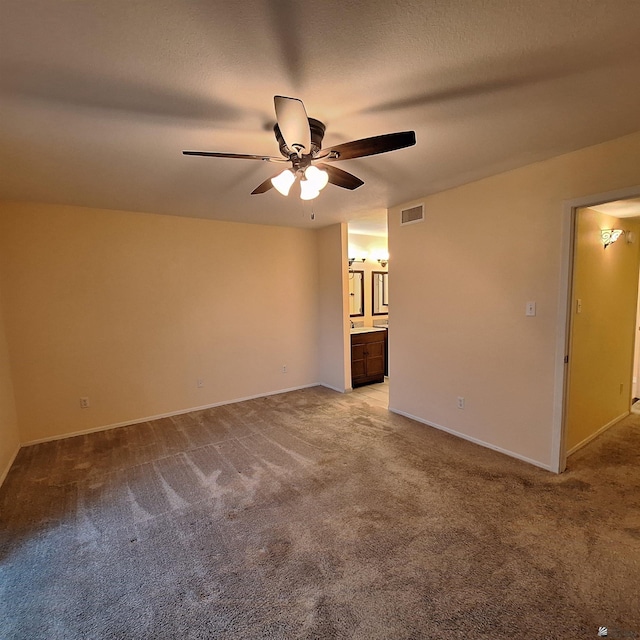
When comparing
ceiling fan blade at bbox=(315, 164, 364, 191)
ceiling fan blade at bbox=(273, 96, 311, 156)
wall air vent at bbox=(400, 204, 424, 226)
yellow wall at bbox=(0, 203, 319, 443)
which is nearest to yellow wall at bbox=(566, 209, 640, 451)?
wall air vent at bbox=(400, 204, 424, 226)

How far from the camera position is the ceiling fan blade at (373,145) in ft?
5.09

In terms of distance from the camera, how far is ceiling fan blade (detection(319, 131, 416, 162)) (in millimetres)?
1552

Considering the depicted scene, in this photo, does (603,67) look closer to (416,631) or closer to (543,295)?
(543,295)

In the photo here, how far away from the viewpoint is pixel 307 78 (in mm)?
1518

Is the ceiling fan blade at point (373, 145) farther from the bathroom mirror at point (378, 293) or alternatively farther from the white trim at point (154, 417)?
the bathroom mirror at point (378, 293)

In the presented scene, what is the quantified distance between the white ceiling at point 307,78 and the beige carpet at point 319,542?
2432 mm

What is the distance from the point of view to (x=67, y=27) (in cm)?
118

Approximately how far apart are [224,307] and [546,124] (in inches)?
148

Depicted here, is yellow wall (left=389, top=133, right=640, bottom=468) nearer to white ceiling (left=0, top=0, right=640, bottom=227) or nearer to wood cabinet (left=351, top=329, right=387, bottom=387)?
white ceiling (left=0, top=0, right=640, bottom=227)

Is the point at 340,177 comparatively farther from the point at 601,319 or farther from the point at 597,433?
the point at 597,433

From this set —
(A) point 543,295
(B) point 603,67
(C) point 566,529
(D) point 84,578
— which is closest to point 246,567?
(D) point 84,578

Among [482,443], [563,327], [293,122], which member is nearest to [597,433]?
[482,443]

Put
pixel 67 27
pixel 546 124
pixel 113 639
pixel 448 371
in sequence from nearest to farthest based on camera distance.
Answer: pixel 67 27 → pixel 113 639 → pixel 546 124 → pixel 448 371

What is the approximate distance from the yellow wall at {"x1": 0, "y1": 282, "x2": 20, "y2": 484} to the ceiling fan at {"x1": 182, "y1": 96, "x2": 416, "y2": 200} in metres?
2.89
